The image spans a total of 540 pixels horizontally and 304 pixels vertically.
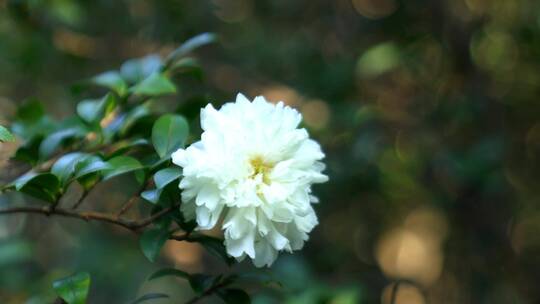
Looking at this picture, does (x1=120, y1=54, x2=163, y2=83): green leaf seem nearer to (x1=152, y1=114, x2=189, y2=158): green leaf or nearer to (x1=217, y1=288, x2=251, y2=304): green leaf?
(x1=152, y1=114, x2=189, y2=158): green leaf

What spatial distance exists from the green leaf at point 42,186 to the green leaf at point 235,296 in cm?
28

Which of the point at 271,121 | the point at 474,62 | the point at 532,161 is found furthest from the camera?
the point at 532,161

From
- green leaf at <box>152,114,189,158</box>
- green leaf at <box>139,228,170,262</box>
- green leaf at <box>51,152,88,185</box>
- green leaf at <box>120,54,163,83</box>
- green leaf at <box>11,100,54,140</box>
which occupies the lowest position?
green leaf at <box>11,100,54,140</box>

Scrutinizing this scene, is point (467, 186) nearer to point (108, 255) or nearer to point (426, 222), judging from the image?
point (426, 222)

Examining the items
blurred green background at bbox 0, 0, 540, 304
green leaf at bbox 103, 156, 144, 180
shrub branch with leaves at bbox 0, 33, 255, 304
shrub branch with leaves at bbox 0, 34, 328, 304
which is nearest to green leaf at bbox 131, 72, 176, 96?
shrub branch with leaves at bbox 0, 33, 255, 304

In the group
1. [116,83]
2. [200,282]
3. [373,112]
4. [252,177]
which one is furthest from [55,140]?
[373,112]

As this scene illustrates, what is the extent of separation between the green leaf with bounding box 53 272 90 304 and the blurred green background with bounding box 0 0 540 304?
117 cm

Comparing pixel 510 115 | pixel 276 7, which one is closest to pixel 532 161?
pixel 510 115

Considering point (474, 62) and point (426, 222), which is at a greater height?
point (474, 62)

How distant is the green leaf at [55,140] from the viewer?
1.28 metres

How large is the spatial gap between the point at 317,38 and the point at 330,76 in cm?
40

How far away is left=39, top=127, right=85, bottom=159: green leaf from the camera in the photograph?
1.28m

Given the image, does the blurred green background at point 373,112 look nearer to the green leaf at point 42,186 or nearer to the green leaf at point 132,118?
the green leaf at point 132,118

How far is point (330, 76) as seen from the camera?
8.20ft
